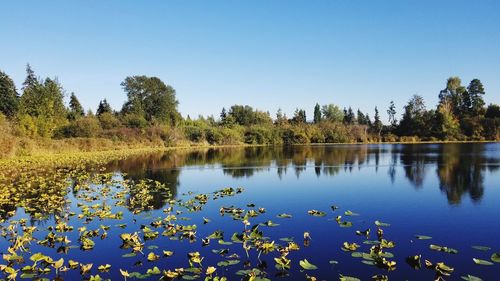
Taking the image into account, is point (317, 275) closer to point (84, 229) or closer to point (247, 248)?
point (247, 248)

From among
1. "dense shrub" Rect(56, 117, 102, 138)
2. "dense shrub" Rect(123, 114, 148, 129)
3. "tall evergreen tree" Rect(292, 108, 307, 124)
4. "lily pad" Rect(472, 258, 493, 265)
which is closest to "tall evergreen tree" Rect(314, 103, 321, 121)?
"tall evergreen tree" Rect(292, 108, 307, 124)

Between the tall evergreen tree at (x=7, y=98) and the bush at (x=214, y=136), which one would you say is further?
the tall evergreen tree at (x=7, y=98)

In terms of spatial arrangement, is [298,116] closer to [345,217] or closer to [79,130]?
[79,130]

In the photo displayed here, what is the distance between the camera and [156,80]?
90.9m

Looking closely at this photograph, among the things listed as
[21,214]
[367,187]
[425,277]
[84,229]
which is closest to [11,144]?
[21,214]

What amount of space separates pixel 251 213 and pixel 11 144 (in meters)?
28.1

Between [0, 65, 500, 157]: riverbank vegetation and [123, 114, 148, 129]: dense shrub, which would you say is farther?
[123, 114, 148, 129]: dense shrub

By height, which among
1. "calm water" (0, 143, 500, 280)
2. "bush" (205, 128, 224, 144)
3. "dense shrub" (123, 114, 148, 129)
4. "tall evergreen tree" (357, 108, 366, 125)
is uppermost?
"tall evergreen tree" (357, 108, 366, 125)

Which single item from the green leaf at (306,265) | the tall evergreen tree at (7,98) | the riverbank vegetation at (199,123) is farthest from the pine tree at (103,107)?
the green leaf at (306,265)

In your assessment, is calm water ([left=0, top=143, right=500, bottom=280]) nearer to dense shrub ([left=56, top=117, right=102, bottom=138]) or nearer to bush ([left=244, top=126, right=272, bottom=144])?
dense shrub ([left=56, top=117, right=102, bottom=138])

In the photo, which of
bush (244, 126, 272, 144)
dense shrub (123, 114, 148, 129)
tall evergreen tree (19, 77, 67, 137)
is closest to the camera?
tall evergreen tree (19, 77, 67, 137)

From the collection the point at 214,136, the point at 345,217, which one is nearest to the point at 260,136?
the point at 214,136

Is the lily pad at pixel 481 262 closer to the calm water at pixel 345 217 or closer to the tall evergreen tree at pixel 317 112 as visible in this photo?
the calm water at pixel 345 217

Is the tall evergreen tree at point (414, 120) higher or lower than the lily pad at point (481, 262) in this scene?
higher
